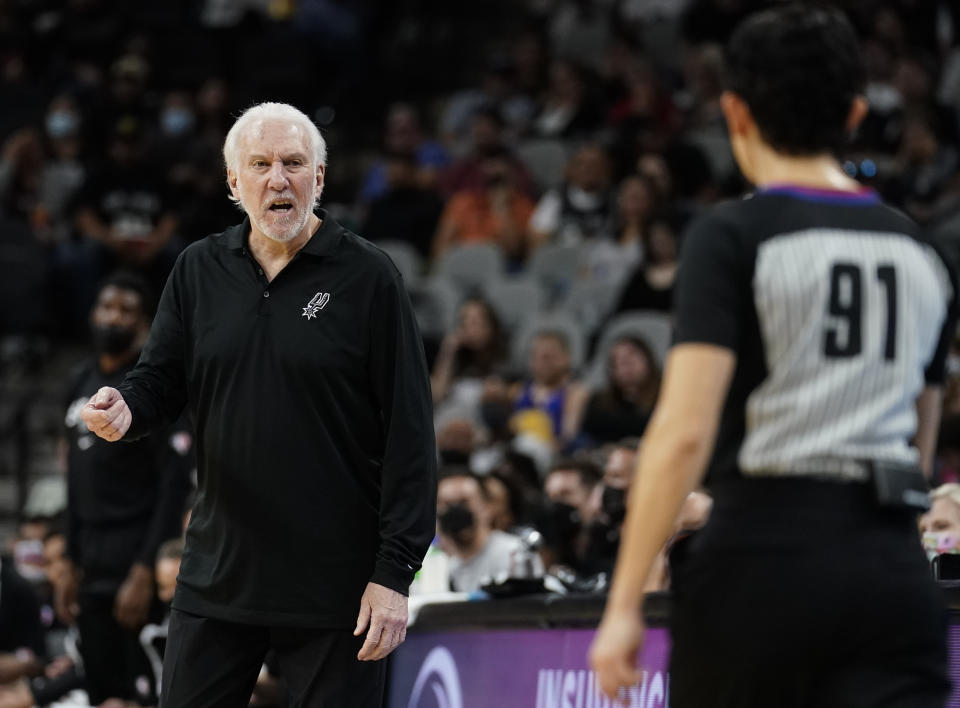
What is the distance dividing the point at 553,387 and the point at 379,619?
21.6ft

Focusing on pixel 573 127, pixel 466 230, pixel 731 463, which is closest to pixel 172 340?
pixel 731 463

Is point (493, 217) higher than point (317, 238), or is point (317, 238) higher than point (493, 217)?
point (493, 217)

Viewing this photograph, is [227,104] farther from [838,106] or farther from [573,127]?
[838,106]

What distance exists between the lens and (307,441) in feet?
12.6

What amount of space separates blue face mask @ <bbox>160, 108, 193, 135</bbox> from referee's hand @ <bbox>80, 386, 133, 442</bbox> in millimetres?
11256

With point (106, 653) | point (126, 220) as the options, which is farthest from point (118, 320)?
point (126, 220)

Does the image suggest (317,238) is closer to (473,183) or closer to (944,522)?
(944,522)

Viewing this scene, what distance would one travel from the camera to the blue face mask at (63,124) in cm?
1448

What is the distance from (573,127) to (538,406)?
14.4 ft

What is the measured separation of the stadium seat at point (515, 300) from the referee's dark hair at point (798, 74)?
29.4 ft

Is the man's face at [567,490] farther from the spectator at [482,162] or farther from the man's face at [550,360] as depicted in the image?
the spectator at [482,162]

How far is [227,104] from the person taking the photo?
15.0 m

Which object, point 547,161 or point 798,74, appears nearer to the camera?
point 798,74

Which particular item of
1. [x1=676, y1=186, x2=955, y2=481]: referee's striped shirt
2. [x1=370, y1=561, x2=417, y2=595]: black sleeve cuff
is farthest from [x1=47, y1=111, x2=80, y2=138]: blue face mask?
[x1=676, y1=186, x2=955, y2=481]: referee's striped shirt
